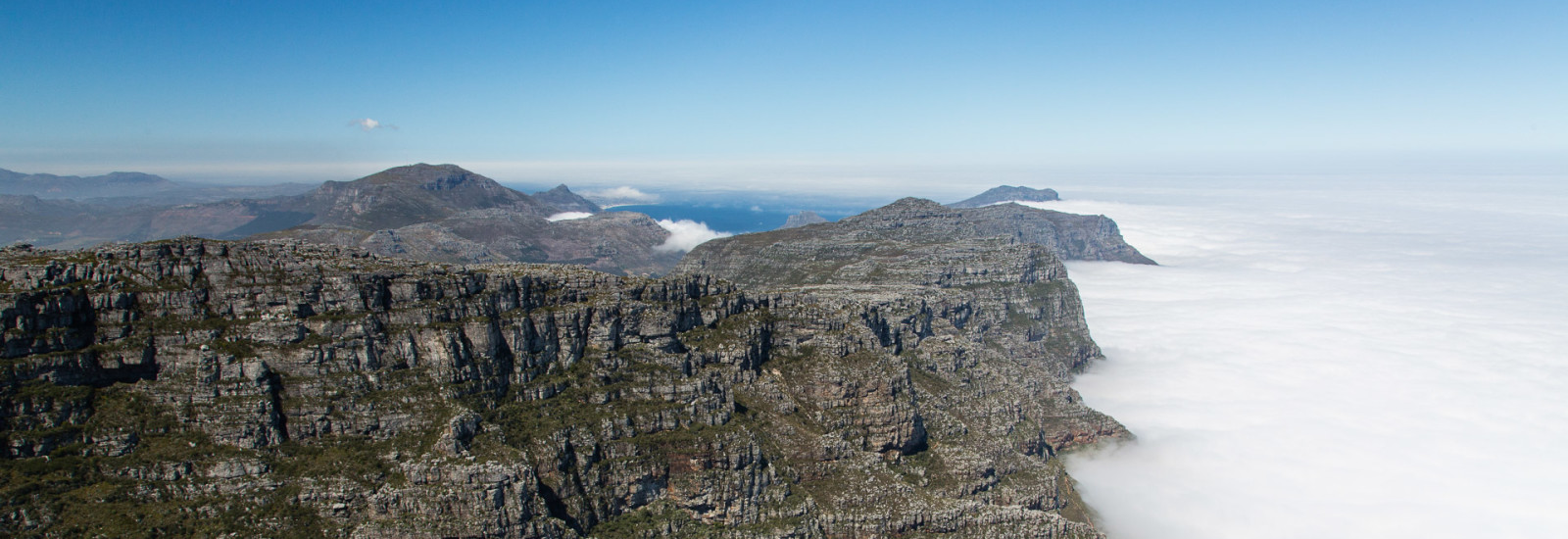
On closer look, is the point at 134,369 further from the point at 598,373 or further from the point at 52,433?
the point at 598,373

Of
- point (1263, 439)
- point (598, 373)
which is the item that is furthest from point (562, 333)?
point (1263, 439)

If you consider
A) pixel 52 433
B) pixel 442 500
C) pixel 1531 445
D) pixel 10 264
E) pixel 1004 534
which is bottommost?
pixel 1531 445

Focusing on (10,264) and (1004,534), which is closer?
(10,264)
